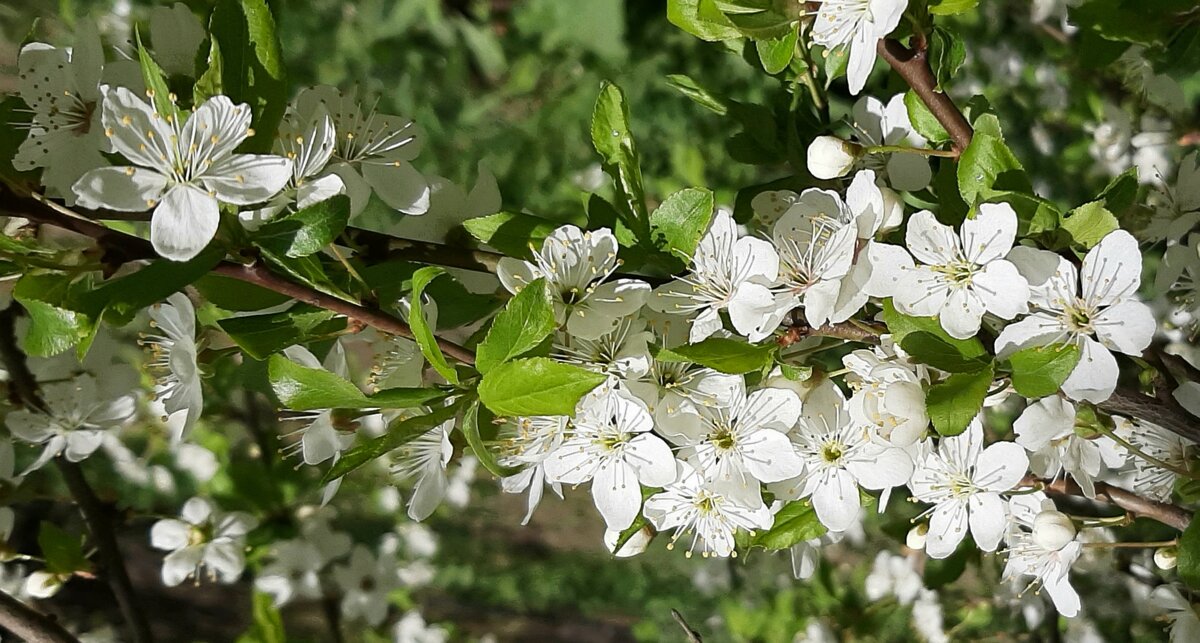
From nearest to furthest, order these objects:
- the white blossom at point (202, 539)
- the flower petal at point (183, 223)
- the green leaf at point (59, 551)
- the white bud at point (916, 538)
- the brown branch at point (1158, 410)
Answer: the flower petal at point (183, 223) → the brown branch at point (1158, 410) → the white bud at point (916, 538) → the green leaf at point (59, 551) → the white blossom at point (202, 539)

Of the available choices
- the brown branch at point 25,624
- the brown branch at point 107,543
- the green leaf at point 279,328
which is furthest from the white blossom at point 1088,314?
the brown branch at point 107,543

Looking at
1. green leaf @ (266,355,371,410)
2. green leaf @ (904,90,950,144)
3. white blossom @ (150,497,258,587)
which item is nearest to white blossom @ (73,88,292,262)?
green leaf @ (266,355,371,410)

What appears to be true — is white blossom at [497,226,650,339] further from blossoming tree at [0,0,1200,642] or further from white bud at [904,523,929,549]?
white bud at [904,523,929,549]

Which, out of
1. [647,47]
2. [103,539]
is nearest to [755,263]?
[103,539]

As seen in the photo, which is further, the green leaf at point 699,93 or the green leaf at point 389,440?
the green leaf at point 699,93

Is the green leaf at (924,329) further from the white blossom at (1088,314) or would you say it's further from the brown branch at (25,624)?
the brown branch at (25,624)

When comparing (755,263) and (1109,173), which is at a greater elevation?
(755,263)

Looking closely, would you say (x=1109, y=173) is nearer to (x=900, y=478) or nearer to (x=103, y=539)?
(x=900, y=478)

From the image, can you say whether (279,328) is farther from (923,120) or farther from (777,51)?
(923,120)
